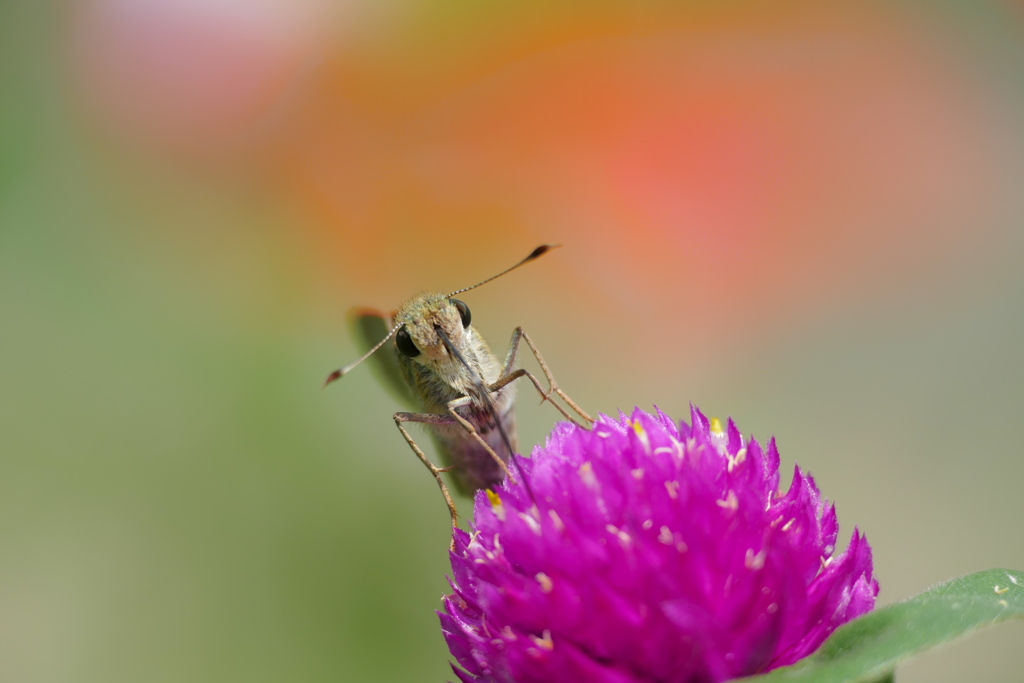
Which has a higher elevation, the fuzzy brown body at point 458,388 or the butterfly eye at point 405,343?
the butterfly eye at point 405,343

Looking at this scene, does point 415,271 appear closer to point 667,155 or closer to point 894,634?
point 667,155

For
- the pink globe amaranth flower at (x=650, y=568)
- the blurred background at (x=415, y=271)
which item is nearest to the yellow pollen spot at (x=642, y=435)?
the pink globe amaranth flower at (x=650, y=568)

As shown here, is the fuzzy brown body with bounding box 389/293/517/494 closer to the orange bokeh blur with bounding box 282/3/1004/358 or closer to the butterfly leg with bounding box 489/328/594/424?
the butterfly leg with bounding box 489/328/594/424

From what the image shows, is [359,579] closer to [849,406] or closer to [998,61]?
[849,406]

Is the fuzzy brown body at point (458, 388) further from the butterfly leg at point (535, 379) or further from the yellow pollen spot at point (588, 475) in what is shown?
the yellow pollen spot at point (588, 475)

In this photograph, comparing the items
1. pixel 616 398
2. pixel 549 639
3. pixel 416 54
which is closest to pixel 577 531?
pixel 549 639

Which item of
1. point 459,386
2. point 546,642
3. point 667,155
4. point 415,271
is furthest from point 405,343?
point 667,155

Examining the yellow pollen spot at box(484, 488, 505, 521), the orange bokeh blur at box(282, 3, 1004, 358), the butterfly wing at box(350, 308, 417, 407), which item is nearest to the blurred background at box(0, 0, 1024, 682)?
the orange bokeh blur at box(282, 3, 1004, 358)
